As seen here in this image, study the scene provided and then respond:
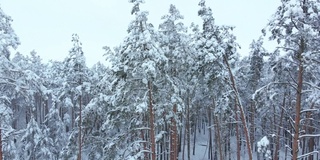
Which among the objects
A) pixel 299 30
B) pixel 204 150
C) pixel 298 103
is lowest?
pixel 204 150

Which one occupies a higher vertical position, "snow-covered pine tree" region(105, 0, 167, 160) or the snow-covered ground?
"snow-covered pine tree" region(105, 0, 167, 160)

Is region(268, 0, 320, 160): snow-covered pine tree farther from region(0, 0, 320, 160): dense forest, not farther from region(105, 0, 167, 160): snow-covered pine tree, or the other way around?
region(105, 0, 167, 160): snow-covered pine tree

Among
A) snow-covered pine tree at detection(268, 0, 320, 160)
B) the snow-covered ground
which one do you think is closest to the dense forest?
snow-covered pine tree at detection(268, 0, 320, 160)

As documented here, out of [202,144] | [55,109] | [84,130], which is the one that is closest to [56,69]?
[55,109]

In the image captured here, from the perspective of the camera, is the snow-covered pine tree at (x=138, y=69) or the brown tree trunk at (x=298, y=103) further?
the snow-covered pine tree at (x=138, y=69)

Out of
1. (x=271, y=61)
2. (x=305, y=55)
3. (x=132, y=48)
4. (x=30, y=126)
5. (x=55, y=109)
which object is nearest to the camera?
(x=305, y=55)

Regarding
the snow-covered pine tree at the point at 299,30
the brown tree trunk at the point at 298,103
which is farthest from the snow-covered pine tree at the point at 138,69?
the brown tree trunk at the point at 298,103

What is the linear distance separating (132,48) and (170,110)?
423cm

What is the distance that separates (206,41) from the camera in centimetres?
1698

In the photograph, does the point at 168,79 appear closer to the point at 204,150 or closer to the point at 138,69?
the point at 138,69

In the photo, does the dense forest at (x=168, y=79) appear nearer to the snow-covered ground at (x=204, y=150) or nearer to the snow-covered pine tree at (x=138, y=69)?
the snow-covered pine tree at (x=138, y=69)

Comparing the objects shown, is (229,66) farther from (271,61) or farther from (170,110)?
(271,61)

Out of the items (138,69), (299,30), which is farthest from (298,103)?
(138,69)

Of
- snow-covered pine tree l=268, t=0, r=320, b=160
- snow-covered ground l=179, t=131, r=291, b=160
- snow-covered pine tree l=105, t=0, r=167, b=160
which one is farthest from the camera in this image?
snow-covered ground l=179, t=131, r=291, b=160
